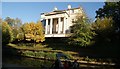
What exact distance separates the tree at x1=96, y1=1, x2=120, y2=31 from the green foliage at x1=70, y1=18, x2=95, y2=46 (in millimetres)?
3996

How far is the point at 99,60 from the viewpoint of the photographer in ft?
89.6

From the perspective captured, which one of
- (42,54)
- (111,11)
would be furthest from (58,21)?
(42,54)

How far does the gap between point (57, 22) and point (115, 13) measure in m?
17.1

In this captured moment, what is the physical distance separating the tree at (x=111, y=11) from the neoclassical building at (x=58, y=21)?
19.8ft

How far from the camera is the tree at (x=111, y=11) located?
34750 millimetres

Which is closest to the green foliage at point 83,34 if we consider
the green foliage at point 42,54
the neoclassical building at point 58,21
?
the green foliage at point 42,54

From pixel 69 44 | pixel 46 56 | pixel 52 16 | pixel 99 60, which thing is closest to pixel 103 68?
pixel 99 60

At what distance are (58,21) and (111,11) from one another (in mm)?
14071

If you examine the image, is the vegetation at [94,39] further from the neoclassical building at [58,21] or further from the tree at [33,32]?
the neoclassical building at [58,21]

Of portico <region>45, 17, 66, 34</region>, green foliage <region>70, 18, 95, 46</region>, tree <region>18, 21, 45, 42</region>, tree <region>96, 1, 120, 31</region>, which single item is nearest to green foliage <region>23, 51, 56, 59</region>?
green foliage <region>70, 18, 95, 46</region>

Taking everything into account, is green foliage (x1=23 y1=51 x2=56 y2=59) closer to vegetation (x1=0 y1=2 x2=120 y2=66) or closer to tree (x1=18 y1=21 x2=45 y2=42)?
vegetation (x1=0 y1=2 x2=120 y2=66)

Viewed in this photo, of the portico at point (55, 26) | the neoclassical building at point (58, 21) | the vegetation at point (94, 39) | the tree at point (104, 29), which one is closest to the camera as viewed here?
the vegetation at point (94, 39)

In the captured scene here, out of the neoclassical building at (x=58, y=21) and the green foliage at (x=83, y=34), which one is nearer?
the green foliage at (x=83, y=34)

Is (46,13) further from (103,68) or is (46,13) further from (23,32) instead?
(103,68)
